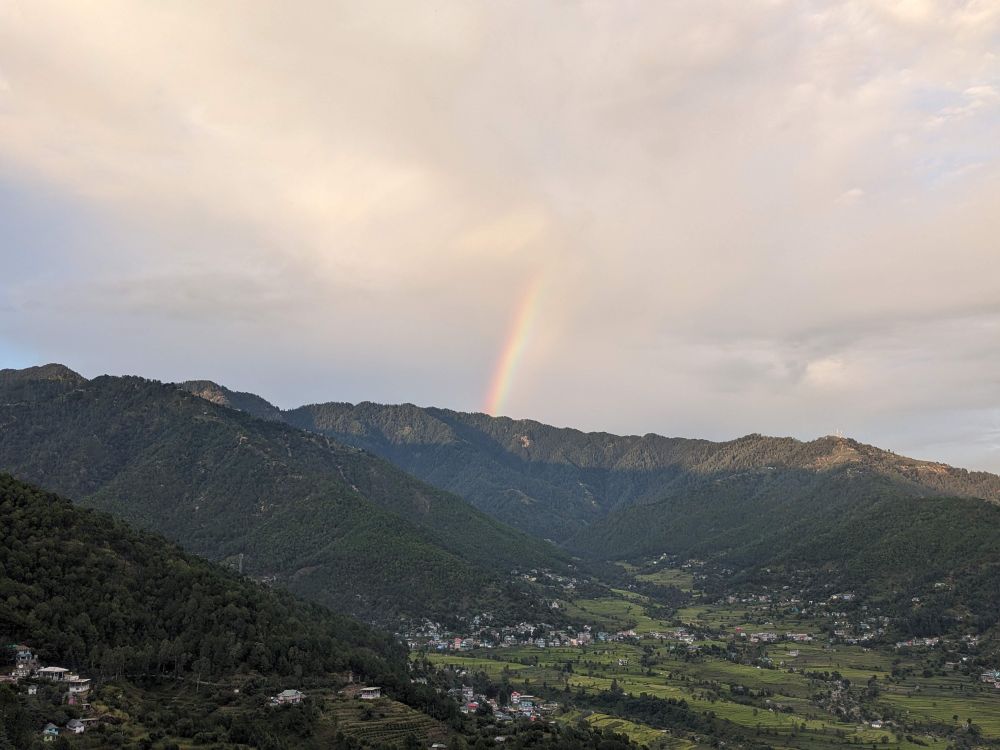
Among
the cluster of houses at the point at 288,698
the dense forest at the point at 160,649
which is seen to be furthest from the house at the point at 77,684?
the cluster of houses at the point at 288,698

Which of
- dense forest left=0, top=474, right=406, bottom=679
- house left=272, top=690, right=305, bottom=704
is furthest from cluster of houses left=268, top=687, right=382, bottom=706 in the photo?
dense forest left=0, top=474, right=406, bottom=679

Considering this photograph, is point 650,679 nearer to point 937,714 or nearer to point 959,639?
point 937,714

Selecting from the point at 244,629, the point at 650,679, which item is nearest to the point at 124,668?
the point at 244,629

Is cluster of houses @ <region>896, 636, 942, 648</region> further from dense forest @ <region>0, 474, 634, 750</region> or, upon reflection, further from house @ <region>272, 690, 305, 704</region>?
house @ <region>272, 690, 305, 704</region>

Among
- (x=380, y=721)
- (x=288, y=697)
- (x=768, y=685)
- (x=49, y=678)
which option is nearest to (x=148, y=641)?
(x=49, y=678)

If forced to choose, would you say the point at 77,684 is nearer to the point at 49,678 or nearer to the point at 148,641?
the point at 49,678

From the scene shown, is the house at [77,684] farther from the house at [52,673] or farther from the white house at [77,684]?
the house at [52,673]

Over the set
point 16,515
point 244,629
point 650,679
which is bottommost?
point 650,679
